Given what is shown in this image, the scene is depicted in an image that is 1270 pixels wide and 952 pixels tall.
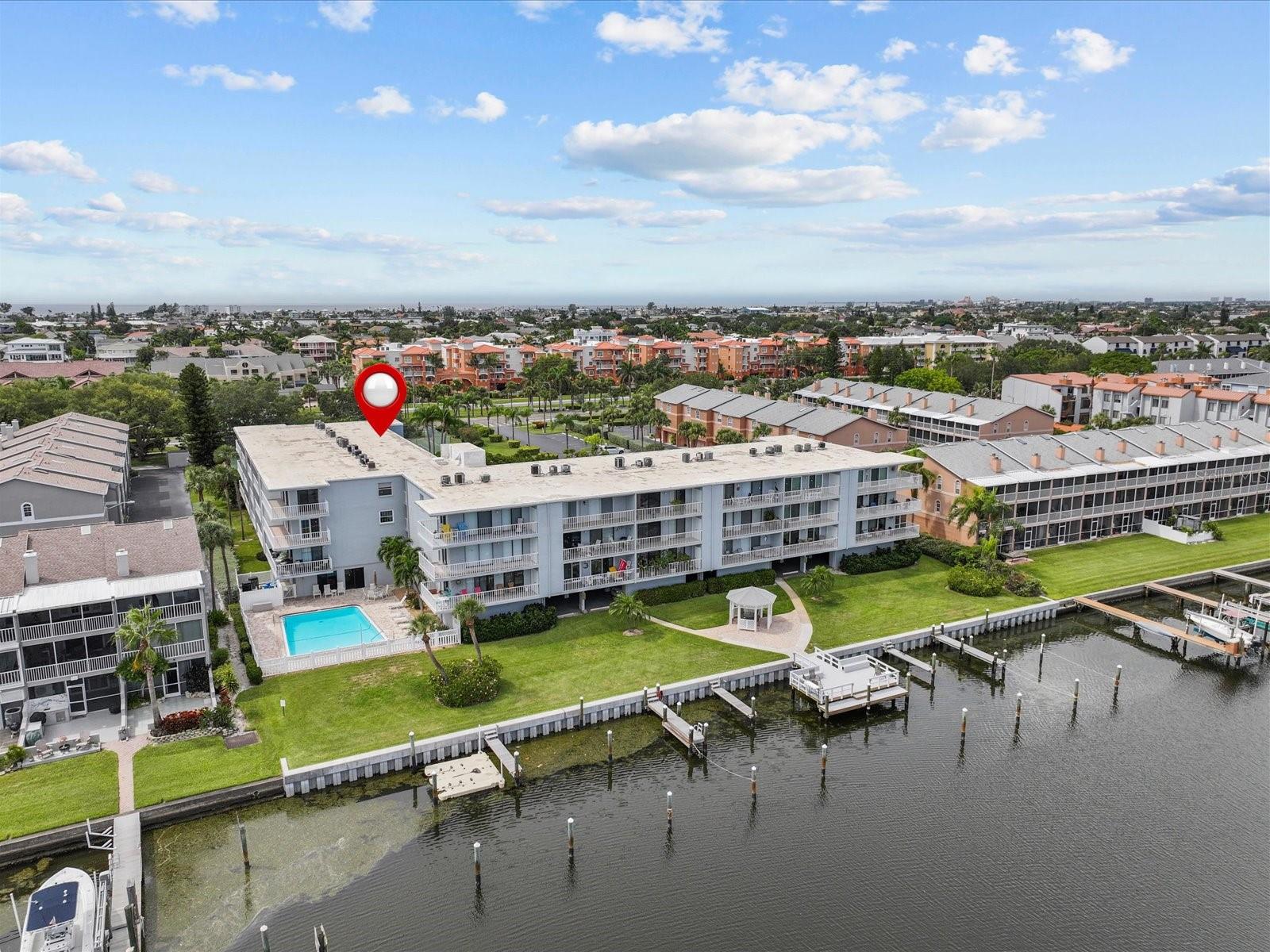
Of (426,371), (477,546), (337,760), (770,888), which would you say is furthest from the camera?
(426,371)

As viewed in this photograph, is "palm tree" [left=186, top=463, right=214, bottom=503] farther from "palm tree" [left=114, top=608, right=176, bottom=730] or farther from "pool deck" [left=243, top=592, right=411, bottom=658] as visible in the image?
"palm tree" [left=114, top=608, right=176, bottom=730]

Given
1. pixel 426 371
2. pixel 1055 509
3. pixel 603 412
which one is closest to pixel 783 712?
pixel 1055 509

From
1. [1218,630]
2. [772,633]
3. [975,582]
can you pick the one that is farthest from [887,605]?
[1218,630]

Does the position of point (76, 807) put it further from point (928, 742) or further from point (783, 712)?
point (928, 742)

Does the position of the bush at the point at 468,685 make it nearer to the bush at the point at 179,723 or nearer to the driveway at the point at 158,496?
the bush at the point at 179,723

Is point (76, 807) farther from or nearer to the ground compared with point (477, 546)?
nearer to the ground

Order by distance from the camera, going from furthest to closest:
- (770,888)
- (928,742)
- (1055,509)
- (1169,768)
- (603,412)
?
(603,412)
(1055,509)
(928,742)
(1169,768)
(770,888)

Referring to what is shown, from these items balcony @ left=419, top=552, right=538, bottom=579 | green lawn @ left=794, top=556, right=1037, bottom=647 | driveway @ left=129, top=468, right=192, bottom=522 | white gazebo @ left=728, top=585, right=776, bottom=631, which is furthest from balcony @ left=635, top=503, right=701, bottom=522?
driveway @ left=129, top=468, right=192, bottom=522
